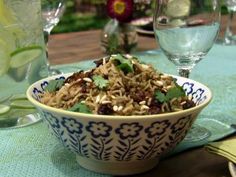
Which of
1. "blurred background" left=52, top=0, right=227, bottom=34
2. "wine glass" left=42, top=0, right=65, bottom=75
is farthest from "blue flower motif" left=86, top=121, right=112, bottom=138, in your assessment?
"blurred background" left=52, top=0, right=227, bottom=34

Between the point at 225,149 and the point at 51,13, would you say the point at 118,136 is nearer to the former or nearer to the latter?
the point at 225,149

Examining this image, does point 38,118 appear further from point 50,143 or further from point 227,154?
point 227,154

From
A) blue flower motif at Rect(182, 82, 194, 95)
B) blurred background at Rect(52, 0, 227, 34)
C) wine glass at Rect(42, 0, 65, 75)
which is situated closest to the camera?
blue flower motif at Rect(182, 82, 194, 95)

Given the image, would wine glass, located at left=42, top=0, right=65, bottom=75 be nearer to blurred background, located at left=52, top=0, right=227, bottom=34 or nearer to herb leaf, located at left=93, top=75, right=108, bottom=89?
herb leaf, located at left=93, top=75, right=108, bottom=89

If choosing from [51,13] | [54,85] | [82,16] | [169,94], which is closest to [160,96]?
[169,94]

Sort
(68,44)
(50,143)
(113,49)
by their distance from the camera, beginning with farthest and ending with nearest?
(68,44)
(113,49)
(50,143)

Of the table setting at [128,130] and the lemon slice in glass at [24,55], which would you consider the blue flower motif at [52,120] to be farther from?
the lemon slice in glass at [24,55]

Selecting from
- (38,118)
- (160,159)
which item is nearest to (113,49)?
(38,118)

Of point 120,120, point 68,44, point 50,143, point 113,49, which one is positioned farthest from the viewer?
point 68,44
